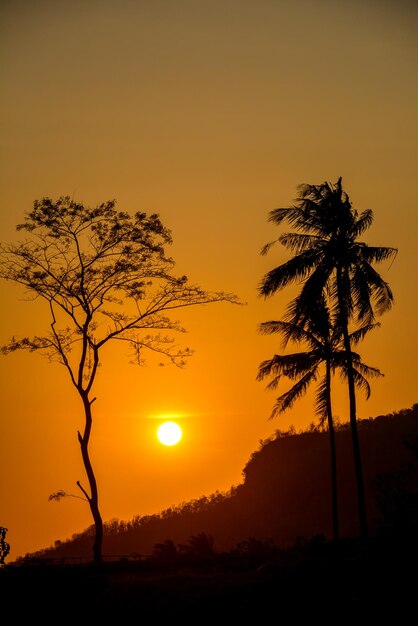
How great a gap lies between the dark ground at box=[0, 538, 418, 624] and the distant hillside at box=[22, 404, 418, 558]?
44.8 m

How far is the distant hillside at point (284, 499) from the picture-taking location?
81.8 m

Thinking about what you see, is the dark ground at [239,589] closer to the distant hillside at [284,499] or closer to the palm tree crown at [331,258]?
the palm tree crown at [331,258]

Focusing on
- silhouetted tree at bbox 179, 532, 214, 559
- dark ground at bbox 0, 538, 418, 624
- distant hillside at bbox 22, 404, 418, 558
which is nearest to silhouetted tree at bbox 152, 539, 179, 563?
silhouetted tree at bbox 179, 532, 214, 559

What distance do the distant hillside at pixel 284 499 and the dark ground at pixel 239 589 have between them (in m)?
44.8

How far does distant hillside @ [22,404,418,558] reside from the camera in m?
81.8

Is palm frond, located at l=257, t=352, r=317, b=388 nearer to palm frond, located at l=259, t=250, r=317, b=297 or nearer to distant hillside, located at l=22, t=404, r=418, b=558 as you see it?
palm frond, located at l=259, t=250, r=317, b=297

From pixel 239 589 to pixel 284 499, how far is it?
74733mm

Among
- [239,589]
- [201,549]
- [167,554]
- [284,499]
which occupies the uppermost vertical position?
[284,499]

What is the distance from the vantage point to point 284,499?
94875 mm

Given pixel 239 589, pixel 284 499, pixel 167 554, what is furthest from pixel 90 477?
pixel 284 499

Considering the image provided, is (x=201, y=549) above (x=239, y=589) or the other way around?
above

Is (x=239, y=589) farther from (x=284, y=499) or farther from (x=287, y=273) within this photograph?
(x=284, y=499)

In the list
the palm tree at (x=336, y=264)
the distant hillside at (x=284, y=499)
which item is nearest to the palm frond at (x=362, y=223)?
the palm tree at (x=336, y=264)

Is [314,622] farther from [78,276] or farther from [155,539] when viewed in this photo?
[155,539]
